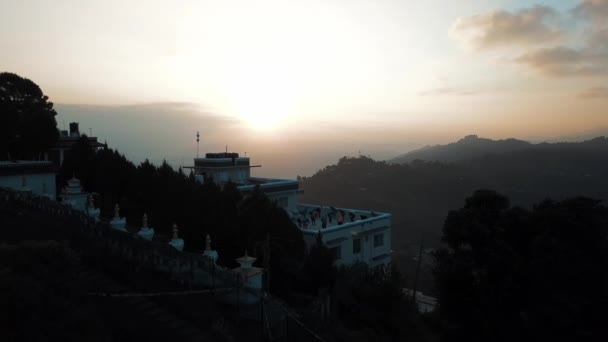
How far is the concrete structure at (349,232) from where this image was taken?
86.5 ft

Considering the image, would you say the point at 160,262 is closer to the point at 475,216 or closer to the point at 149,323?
the point at 149,323

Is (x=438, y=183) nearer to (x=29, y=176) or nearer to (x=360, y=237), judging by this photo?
(x=360, y=237)

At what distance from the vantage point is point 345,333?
12.8 meters

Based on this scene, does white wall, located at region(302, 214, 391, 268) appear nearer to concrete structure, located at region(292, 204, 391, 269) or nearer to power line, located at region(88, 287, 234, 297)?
concrete structure, located at region(292, 204, 391, 269)

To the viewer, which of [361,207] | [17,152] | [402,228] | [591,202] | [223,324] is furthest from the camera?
[361,207]

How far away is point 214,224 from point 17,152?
14.6 m

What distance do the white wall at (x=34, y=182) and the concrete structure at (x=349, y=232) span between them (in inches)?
549

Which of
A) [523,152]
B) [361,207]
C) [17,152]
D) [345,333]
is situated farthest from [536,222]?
[523,152]

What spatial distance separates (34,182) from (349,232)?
57.4 ft

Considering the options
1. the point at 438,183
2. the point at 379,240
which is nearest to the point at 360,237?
the point at 379,240

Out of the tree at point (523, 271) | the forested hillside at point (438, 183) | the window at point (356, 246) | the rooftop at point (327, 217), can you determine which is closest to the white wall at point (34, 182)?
→ the rooftop at point (327, 217)

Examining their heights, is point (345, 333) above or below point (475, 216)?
below

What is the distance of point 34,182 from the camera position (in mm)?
25250

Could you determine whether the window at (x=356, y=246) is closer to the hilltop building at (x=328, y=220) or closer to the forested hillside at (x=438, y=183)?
the hilltop building at (x=328, y=220)
